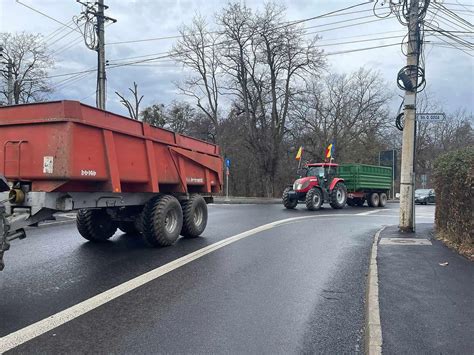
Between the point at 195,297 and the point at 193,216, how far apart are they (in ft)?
Answer: 16.7

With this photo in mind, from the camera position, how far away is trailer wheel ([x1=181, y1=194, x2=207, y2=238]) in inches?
416

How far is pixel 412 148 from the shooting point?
1116cm

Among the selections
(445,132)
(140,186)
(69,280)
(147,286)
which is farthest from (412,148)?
(445,132)

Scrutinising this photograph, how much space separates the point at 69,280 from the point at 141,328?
7.96 feet

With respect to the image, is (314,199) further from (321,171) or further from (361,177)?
(361,177)

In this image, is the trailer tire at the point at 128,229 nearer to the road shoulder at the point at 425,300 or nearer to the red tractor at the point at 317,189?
the road shoulder at the point at 425,300

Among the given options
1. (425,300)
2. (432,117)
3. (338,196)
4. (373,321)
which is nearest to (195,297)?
(373,321)

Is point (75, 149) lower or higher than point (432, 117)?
lower

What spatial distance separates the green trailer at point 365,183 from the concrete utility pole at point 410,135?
1344 centimetres

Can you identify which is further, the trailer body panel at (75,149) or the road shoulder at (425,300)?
the trailer body panel at (75,149)

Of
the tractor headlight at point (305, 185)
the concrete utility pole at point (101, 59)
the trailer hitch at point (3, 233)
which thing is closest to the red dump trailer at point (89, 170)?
the trailer hitch at point (3, 233)

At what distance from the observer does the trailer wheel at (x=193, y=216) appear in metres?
10.6

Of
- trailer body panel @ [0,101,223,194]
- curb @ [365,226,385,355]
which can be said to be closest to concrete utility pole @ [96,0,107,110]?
trailer body panel @ [0,101,223,194]

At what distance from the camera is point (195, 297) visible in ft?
18.6
